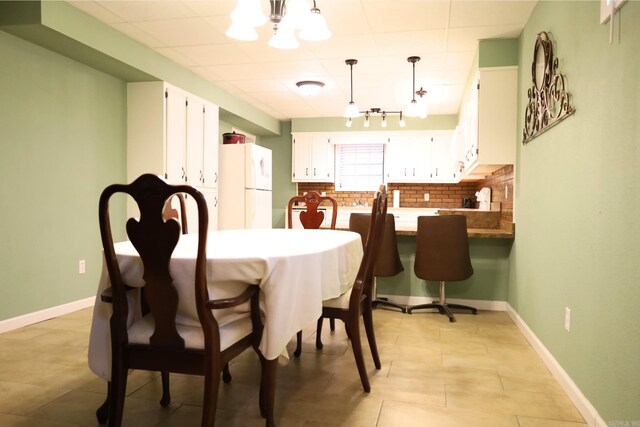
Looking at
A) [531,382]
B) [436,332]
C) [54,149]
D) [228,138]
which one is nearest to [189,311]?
[531,382]

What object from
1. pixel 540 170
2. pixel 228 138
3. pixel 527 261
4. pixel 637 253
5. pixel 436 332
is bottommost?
pixel 436 332

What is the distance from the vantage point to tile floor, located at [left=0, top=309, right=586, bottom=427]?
193 centimetres

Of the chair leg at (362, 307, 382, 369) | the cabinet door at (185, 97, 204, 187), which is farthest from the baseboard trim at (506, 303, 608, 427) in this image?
the cabinet door at (185, 97, 204, 187)

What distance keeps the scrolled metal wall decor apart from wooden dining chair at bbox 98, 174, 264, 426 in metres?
1.97

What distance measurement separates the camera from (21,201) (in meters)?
3.44

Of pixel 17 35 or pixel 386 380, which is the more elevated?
pixel 17 35

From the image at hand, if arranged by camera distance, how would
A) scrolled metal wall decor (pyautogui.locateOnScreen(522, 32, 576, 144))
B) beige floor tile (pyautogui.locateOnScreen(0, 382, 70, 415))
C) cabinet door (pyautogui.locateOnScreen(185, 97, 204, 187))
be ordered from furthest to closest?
cabinet door (pyautogui.locateOnScreen(185, 97, 204, 187)) → scrolled metal wall decor (pyautogui.locateOnScreen(522, 32, 576, 144)) → beige floor tile (pyautogui.locateOnScreen(0, 382, 70, 415))

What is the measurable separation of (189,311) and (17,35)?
2972 millimetres

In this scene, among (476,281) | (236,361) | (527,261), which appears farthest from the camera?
(476,281)

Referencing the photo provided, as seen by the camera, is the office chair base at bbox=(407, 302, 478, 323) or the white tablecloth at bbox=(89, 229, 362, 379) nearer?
the white tablecloth at bbox=(89, 229, 362, 379)

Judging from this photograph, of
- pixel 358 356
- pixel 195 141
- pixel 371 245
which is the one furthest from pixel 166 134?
pixel 358 356

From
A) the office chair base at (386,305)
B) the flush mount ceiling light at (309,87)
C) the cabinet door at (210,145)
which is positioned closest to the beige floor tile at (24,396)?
the office chair base at (386,305)

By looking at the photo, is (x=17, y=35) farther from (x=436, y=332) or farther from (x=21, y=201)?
(x=436, y=332)

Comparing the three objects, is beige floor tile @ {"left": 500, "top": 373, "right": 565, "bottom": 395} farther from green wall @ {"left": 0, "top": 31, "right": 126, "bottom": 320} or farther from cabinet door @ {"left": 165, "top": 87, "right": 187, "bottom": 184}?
cabinet door @ {"left": 165, "top": 87, "right": 187, "bottom": 184}
